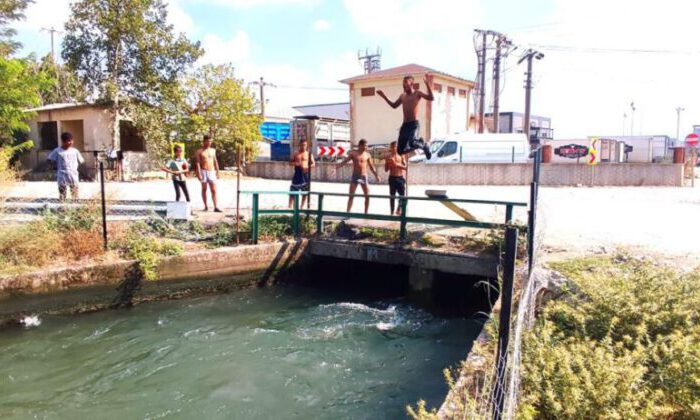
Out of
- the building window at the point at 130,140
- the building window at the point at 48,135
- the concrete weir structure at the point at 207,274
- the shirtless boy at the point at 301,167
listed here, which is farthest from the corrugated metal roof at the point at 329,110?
the concrete weir structure at the point at 207,274

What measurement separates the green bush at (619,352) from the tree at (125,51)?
2007cm

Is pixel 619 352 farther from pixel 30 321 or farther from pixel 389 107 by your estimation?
pixel 389 107

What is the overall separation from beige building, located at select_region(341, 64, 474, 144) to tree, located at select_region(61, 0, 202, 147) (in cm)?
1079

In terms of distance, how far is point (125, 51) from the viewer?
68.8 ft

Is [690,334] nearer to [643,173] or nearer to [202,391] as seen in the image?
[202,391]

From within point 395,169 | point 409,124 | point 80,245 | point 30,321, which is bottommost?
point 30,321

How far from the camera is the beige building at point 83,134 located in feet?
70.8

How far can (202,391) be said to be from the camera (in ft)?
17.2

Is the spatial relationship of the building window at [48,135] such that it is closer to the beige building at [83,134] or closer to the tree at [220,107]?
the beige building at [83,134]

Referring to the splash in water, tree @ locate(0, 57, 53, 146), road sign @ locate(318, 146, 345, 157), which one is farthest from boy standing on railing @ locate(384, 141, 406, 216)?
tree @ locate(0, 57, 53, 146)

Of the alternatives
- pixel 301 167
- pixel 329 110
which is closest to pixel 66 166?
pixel 301 167

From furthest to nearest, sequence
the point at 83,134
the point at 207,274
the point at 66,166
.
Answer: the point at 83,134
the point at 66,166
the point at 207,274

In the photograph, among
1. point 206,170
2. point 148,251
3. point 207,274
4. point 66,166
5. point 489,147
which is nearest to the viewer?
point 148,251

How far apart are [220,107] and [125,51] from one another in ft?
14.2
